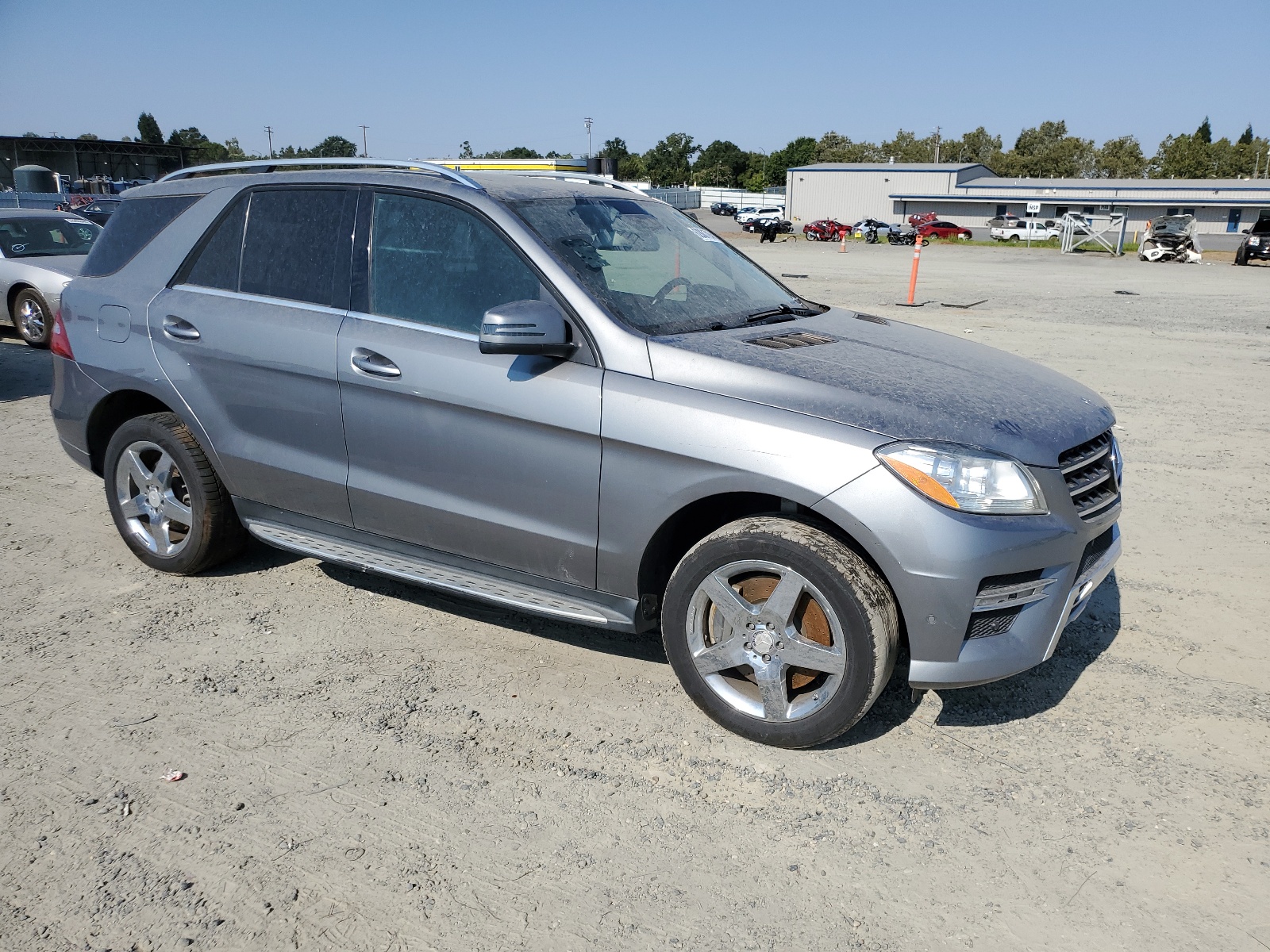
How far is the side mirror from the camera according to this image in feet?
11.0

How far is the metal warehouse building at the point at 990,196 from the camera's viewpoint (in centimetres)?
6969

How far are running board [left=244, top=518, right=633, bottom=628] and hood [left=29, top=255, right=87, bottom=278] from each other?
9100 millimetres

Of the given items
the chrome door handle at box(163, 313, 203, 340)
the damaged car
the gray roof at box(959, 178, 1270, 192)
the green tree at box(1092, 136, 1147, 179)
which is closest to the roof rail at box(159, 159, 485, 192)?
the chrome door handle at box(163, 313, 203, 340)

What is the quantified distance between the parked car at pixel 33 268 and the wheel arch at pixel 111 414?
7.44 metres

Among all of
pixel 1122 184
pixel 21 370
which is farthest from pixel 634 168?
pixel 21 370

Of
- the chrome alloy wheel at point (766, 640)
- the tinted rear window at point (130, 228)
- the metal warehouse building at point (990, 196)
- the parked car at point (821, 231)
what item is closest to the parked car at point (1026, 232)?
the metal warehouse building at point (990, 196)

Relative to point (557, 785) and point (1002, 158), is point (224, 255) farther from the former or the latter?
point (1002, 158)

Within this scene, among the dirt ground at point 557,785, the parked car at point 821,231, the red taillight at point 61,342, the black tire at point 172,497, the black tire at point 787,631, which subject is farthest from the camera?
the parked car at point 821,231

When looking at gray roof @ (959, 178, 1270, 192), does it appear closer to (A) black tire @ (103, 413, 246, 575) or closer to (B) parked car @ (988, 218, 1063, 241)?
(B) parked car @ (988, 218, 1063, 241)

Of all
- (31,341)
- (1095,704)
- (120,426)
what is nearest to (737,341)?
(1095,704)

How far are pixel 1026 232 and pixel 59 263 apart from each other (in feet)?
184

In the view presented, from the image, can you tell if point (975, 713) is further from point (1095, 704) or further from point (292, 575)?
point (292, 575)

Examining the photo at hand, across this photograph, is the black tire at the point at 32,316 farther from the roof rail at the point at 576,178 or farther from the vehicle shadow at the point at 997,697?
the vehicle shadow at the point at 997,697

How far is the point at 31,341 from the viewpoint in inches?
466
